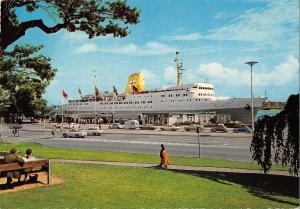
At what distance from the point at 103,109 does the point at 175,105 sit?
2560 cm

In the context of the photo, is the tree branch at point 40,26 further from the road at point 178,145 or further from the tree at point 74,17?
the road at point 178,145

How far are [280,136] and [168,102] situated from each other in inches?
2804

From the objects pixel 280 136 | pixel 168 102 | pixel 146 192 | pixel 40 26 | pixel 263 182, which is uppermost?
pixel 168 102

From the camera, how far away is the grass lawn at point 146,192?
30.0ft

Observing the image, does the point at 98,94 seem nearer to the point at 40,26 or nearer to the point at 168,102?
the point at 168,102

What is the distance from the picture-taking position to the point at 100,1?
491 inches

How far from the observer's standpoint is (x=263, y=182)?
1298 cm

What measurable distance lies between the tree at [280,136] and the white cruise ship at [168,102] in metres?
56.4

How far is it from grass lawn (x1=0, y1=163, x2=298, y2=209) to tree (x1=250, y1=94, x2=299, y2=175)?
33.0 inches

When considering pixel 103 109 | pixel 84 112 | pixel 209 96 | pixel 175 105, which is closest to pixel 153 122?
pixel 175 105

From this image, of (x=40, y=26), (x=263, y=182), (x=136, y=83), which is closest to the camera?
(x=40, y=26)

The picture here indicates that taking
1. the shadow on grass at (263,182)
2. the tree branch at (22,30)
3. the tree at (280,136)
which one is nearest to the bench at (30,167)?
the tree branch at (22,30)

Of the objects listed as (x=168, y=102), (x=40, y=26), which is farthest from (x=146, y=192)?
(x=168, y=102)

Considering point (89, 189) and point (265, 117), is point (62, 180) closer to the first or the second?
point (89, 189)
